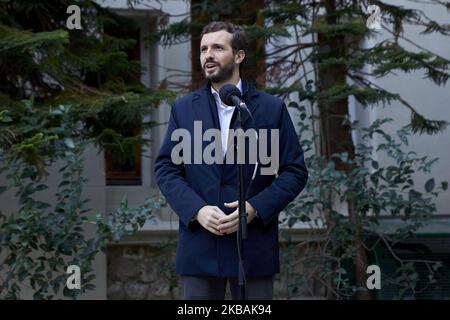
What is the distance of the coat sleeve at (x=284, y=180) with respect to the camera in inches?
177

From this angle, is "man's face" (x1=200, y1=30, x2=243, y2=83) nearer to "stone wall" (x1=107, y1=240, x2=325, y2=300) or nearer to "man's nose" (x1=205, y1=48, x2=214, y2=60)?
"man's nose" (x1=205, y1=48, x2=214, y2=60)

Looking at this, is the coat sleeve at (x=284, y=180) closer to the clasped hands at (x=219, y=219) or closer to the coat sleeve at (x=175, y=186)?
the clasped hands at (x=219, y=219)

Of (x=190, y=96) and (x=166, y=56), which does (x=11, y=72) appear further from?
(x=190, y=96)

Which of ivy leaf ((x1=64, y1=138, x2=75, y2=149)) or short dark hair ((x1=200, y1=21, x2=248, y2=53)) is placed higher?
short dark hair ((x1=200, y1=21, x2=248, y2=53))

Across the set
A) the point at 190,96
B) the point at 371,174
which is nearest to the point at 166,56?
the point at 371,174

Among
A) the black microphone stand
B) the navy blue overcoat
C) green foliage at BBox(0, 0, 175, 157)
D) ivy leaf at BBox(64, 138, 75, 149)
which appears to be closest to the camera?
the black microphone stand

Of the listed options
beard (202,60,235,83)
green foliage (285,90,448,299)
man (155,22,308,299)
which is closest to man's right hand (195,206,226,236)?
man (155,22,308,299)

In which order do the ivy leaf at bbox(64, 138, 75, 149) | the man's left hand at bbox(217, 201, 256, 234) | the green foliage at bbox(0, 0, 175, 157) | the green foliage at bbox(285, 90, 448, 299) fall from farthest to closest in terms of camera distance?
the green foliage at bbox(285, 90, 448, 299) < the green foliage at bbox(0, 0, 175, 157) < the ivy leaf at bbox(64, 138, 75, 149) < the man's left hand at bbox(217, 201, 256, 234)

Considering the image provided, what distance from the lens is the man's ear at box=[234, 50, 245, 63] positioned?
4707mm

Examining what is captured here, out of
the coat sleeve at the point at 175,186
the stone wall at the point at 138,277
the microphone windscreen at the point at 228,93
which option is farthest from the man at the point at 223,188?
the stone wall at the point at 138,277

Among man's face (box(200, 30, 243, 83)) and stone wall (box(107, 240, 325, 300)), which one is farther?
stone wall (box(107, 240, 325, 300))

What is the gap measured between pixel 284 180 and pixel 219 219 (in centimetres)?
41

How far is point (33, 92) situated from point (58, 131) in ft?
3.54

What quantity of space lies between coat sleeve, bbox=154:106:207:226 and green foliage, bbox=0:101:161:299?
185 centimetres
